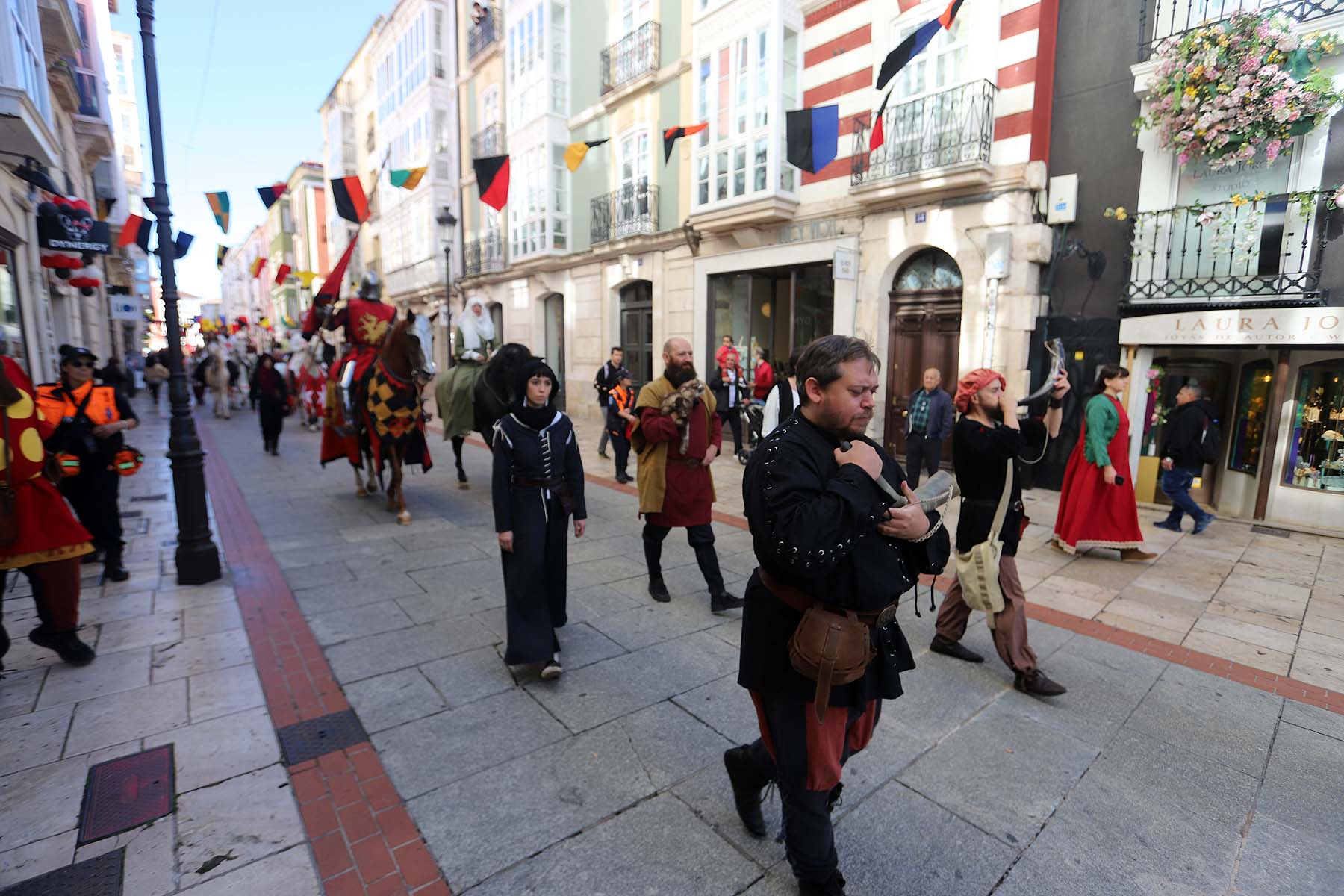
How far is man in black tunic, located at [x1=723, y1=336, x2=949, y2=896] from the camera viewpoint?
177 cm

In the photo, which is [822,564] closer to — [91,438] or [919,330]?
[91,438]

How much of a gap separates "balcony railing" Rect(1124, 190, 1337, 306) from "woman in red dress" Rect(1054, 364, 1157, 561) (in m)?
2.78

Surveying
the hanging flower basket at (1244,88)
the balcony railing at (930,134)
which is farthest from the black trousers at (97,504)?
the hanging flower basket at (1244,88)

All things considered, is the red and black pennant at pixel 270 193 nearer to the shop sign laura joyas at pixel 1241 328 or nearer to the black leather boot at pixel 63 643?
the black leather boot at pixel 63 643

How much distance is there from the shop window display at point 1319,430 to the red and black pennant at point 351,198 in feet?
36.9

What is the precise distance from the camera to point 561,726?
10.5 ft

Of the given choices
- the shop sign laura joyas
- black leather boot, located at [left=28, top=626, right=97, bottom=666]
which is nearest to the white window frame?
the shop sign laura joyas

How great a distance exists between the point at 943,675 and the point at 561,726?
2.15 m

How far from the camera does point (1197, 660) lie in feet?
13.2

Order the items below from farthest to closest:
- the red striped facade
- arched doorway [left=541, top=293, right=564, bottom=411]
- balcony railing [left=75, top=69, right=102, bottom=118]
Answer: arched doorway [left=541, top=293, right=564, bottom=411], balcony railing [left=75, top=69, right=102, bottom=118], the red striped facade

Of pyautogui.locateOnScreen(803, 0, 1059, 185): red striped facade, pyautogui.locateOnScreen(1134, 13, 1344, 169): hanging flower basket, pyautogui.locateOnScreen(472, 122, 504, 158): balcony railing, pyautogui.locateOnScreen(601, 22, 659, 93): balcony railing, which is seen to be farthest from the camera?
pyautogui.locateOnScreen(472, 122, 504, 158): balcony railing

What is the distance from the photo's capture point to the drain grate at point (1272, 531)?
6969 millimetres

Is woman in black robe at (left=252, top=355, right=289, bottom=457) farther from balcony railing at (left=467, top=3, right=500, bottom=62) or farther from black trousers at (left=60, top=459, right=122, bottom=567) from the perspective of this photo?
balcony railing at (left=467, top=3, right=500, bottom=62)

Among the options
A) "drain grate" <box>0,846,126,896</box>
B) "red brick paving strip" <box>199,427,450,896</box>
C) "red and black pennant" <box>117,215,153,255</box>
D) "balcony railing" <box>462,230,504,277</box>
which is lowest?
"red brick paving strip" <box>199,427,450,896</box>
